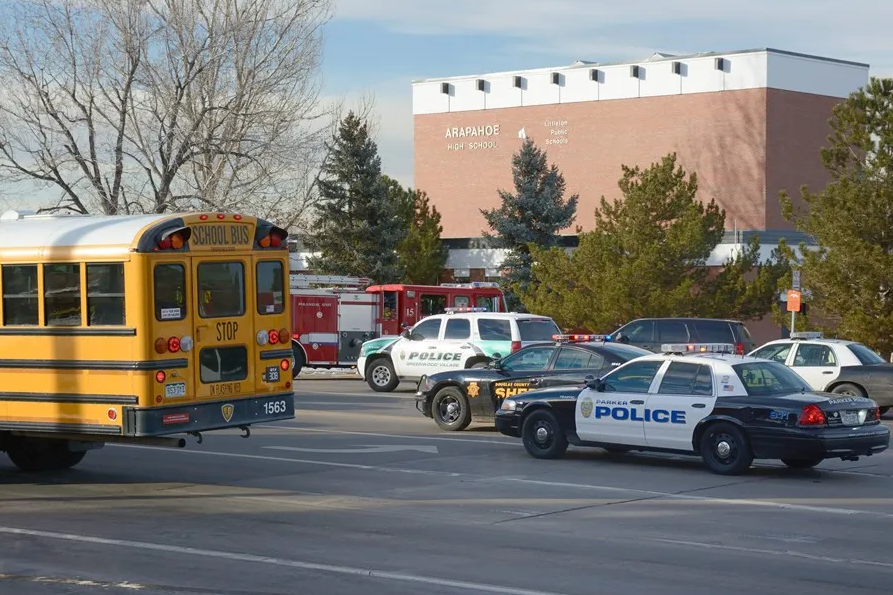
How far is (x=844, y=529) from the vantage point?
1134 cm

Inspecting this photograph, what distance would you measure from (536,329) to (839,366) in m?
6.68

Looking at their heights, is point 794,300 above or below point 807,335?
above

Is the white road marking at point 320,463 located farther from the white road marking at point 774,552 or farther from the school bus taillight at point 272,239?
the white road marking at point 774,552

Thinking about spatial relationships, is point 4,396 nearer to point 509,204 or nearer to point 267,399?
point 267,399

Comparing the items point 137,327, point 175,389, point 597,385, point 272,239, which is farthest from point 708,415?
point 137,327

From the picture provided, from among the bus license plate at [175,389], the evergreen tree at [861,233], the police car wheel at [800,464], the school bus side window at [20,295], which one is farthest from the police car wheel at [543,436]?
the evergreen tree at [861,233]

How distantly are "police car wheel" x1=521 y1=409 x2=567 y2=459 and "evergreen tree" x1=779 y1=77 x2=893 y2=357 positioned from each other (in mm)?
17826

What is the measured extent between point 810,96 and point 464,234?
2052cm

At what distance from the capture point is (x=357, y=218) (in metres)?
53.1

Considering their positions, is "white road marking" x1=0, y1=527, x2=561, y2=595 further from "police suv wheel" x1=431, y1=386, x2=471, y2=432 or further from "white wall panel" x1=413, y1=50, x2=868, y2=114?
"white wall panel" x1=413, y1=50, x2=868, y2=114

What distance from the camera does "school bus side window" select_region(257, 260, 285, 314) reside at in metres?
13.7

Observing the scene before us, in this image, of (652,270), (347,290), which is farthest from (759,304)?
(347,290)

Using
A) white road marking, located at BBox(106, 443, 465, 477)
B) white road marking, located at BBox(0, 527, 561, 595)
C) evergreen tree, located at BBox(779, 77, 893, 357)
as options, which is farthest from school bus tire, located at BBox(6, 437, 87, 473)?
evergreen tree, located at BBox(779, 77, 893, 357)

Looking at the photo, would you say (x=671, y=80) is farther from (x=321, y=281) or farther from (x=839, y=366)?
(x=839, y=366)
